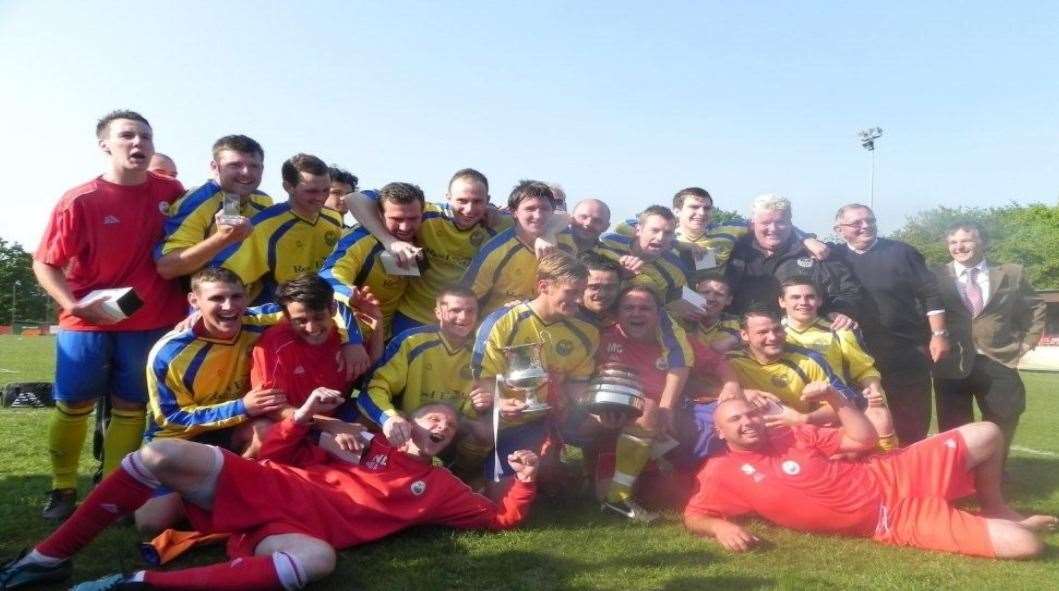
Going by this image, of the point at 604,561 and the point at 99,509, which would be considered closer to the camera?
the point at 99,509

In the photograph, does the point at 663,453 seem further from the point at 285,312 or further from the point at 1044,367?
the point at 1044,367

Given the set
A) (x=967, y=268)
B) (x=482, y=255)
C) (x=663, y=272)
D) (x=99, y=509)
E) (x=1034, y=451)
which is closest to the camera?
(x=99, y=509)

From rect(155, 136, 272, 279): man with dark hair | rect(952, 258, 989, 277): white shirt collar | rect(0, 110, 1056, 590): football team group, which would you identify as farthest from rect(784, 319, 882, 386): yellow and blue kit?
rect(155, 136, 272, 279): man with dark hair


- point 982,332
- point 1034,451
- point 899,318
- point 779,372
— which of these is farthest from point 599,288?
point 1034,451

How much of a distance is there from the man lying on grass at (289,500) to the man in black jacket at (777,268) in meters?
2.62

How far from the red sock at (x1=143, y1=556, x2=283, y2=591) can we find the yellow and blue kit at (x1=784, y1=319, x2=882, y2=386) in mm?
3463

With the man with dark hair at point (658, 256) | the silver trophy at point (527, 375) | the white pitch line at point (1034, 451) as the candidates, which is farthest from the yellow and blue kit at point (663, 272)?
the white pitch line at point (1034, 451)

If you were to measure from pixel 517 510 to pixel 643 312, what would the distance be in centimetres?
154

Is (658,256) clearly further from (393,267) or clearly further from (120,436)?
(120,436)

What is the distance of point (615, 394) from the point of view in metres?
4.18

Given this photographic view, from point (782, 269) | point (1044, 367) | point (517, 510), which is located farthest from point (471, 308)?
point (1044, 367)

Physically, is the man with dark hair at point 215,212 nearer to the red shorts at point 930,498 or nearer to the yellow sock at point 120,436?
the yellow sock at point 120,436

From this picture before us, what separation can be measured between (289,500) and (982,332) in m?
5.23

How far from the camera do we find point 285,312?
159 inches
